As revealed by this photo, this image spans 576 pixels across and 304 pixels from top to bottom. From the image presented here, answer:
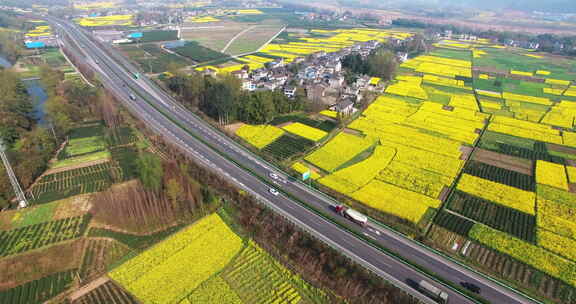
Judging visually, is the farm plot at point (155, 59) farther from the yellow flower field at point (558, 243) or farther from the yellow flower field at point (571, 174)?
Result: the yellow flower field at point (571, 174)

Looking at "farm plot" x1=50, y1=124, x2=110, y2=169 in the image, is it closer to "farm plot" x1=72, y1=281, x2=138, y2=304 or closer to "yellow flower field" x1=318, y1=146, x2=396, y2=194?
"farm plot" x1=72, y1=281, x2=138, y2=304

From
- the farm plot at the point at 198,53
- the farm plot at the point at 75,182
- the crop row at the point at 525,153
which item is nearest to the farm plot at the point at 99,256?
the farm plot at the point at 75,182

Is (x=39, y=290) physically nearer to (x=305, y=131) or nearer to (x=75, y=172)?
(x=75, y=172)

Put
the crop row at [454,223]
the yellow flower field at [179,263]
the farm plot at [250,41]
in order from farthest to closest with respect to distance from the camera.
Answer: the farm plot at [250,41] < the crop row at [454,223] < the yellow flower field at [179,263]

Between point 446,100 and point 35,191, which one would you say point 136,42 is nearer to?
point 35,191

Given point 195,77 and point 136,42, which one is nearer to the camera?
point 195,77

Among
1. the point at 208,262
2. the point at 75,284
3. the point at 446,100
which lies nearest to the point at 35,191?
the point at 75,284

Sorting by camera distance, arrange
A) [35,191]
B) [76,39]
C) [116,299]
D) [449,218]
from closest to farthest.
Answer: [116,299], [449,218], [35,191], [76,39]

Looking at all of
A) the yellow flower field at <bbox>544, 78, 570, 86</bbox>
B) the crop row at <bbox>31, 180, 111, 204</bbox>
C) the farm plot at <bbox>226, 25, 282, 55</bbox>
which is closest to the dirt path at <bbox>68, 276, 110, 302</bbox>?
the crop row at <bbox>31, 180, 111, 204</bbox>
